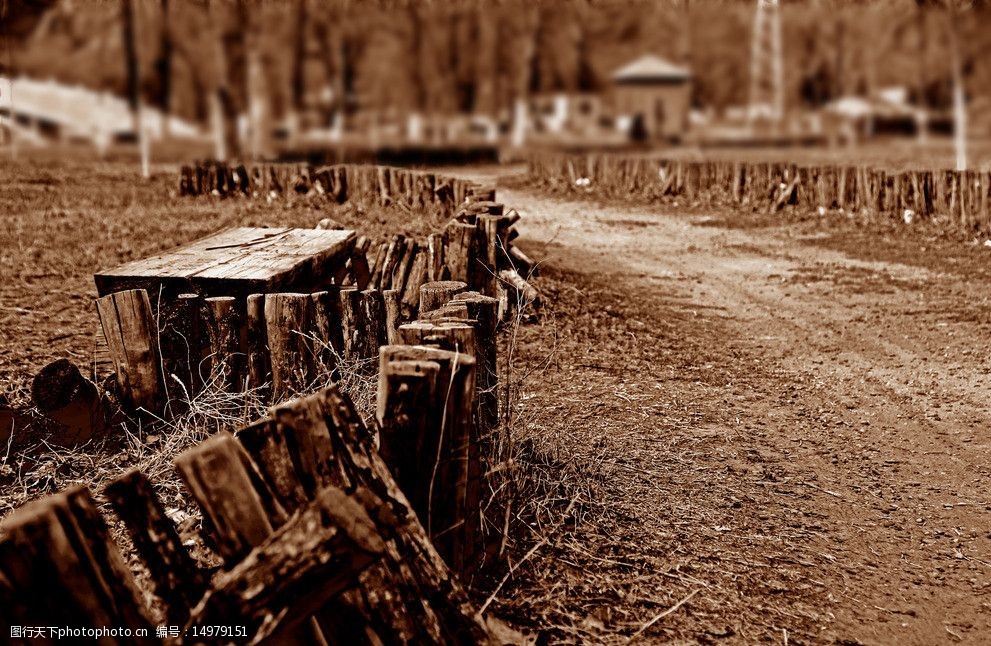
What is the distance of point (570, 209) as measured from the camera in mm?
15039

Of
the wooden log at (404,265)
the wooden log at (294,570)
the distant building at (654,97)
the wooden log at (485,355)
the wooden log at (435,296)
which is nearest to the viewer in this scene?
the wooden log at (294,570)

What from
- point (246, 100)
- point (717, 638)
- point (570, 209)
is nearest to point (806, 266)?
point (570, 209)

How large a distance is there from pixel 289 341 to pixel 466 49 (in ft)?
140

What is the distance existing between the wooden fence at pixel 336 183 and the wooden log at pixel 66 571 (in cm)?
978

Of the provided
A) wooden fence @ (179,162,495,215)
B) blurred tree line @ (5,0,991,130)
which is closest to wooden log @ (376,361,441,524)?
wooden fence @ (179,162,495,215)

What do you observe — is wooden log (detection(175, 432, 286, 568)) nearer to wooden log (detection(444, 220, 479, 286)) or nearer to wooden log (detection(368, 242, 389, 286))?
wooden log (detection(444, 220, 479, 286))

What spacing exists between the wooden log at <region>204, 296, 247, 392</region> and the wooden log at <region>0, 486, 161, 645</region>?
250 centimetres

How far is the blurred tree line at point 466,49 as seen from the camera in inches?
964

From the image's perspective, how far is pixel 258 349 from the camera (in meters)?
4.58

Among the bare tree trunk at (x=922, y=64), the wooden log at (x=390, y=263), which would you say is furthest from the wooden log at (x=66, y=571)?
the bare tree trunk at (x=922, y=64)

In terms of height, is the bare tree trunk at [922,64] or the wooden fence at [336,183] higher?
the bare tree trunk at [922,64]

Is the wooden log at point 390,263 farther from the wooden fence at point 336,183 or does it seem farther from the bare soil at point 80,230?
the wooden fence at point 336,183

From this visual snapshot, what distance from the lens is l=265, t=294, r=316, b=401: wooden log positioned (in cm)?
446

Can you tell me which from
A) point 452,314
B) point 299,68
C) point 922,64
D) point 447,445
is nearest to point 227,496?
point 447,445
